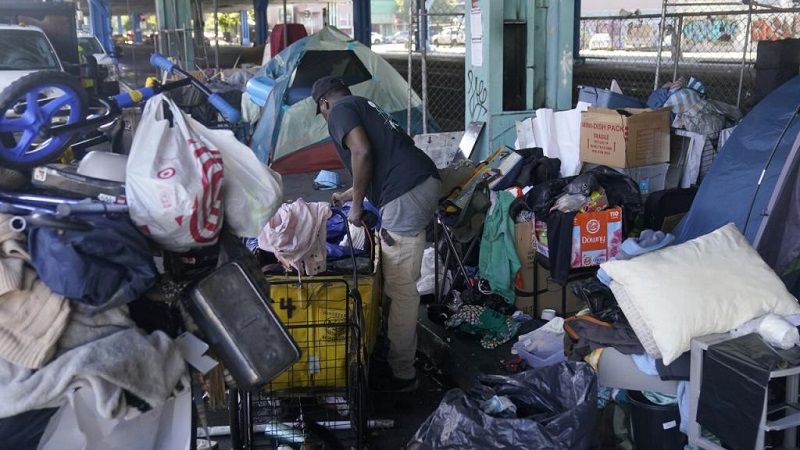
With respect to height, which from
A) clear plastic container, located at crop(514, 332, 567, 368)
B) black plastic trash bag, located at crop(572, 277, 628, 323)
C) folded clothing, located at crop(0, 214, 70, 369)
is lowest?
clear plastic container, located at crop(514, 332, 567, 368)

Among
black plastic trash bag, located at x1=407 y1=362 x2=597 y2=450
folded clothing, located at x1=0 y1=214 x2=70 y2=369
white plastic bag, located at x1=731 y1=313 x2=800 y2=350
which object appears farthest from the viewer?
white plastic bag, located at x1=731 y1=313 x2=800 y2=350

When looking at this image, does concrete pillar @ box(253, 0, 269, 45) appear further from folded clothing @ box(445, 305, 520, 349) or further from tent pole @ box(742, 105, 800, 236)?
tent pole @ box(742, 105, 800, 236)

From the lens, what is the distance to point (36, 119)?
232 centimetres

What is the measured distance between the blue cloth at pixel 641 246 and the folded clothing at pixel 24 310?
8.60 ft

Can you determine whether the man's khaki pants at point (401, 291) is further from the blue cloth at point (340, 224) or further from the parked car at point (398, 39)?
the parked car at point (398, 39)

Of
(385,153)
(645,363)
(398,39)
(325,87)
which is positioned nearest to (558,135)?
(385,153)

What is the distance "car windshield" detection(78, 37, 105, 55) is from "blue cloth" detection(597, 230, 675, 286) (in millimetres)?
19515

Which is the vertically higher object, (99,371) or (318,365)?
(99,371)

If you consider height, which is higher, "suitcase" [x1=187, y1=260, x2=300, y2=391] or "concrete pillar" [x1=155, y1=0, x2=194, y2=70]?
"concrete pillar" [x1=155, y1=0, x2=194, y2=70]

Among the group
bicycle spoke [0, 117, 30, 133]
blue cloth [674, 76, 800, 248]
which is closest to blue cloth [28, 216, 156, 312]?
bicycle spoke [0, 117, 30, 133]

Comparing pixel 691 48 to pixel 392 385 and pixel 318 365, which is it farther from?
pixel 318 365

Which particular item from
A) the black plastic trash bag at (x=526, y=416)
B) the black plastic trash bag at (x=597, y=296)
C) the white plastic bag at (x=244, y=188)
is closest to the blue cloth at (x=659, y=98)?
the black plastic trash bag at (x=597, y=296)

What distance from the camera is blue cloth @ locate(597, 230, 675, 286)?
3891mm

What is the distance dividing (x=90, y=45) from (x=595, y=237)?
759 inches
